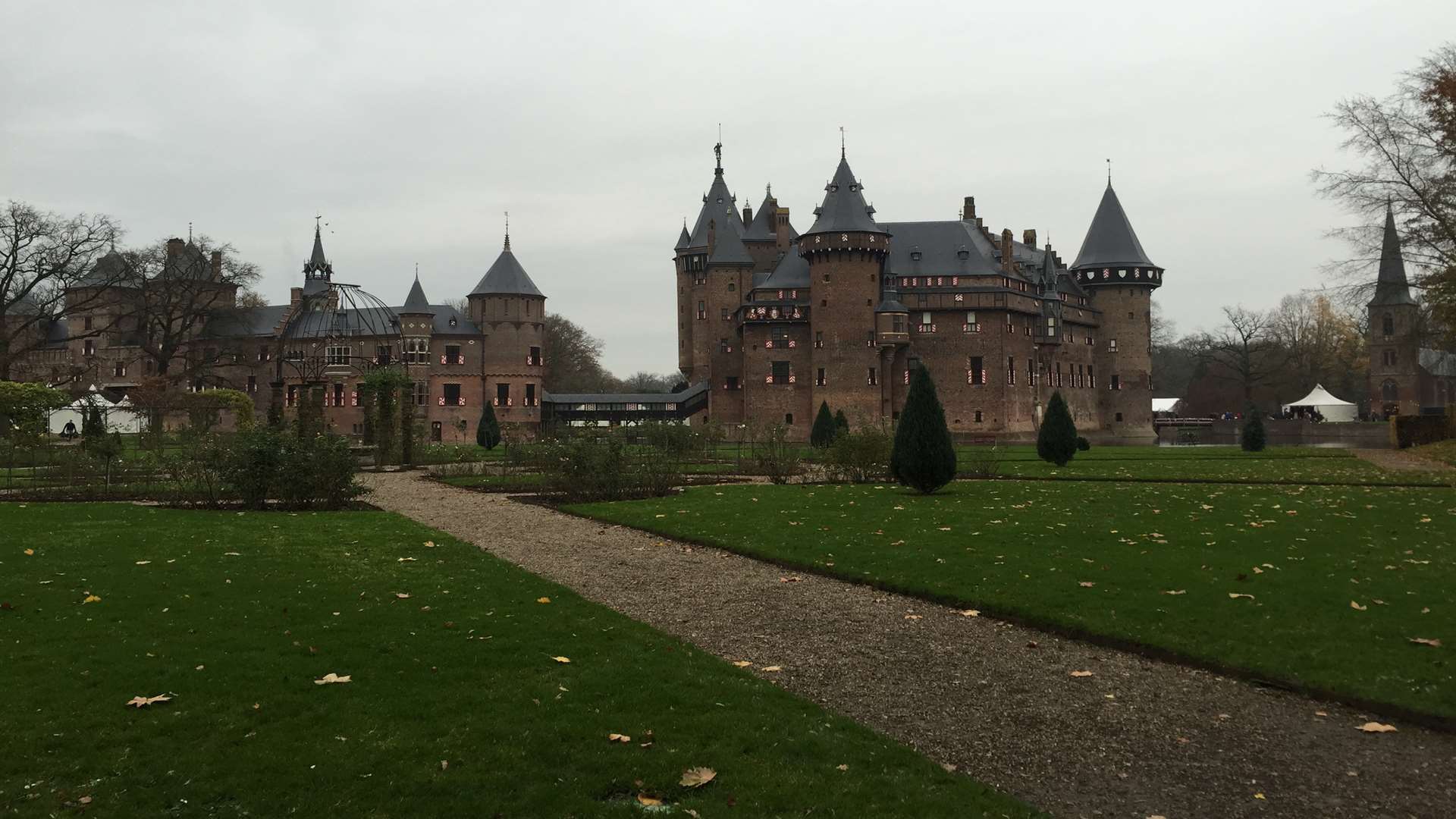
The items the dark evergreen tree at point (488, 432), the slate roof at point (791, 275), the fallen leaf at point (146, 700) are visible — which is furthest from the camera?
the slate roof at point (791, 275)

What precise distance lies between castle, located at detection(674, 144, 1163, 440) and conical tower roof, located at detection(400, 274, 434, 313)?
17222mm

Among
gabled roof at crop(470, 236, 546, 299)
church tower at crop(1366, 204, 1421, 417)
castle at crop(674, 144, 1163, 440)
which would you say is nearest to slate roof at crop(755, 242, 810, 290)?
castle at crop(674, 144, 1163, 440)

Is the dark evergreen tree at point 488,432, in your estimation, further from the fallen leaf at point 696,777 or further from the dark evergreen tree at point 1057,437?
the fallen leaf at point 696,777

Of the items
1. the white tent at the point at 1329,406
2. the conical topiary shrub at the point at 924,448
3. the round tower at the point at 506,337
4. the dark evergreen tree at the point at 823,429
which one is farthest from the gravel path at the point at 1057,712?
the white tent at the point at 1329,406

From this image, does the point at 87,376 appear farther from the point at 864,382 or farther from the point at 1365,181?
the point at 1365,181

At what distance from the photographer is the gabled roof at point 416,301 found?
209 feet

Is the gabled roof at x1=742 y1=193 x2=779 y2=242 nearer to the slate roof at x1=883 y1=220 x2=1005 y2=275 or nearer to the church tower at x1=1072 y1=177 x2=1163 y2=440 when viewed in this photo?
the slate roof at x1=883 y1=220 x2=1005 y2=275

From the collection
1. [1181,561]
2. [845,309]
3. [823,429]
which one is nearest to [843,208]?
[845,309]

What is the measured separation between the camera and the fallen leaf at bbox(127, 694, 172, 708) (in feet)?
18.7

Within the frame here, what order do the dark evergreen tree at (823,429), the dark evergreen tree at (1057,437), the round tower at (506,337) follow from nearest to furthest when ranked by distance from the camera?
the dark evergreen tree at (1057,437), the dark evergreen tree at (823,429), the round tower at (506,337)

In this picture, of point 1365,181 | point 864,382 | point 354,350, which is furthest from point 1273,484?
point 354,350

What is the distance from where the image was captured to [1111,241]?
217 feet

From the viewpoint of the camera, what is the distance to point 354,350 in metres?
68.1

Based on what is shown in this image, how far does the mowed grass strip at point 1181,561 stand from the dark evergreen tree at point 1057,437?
9.93m
